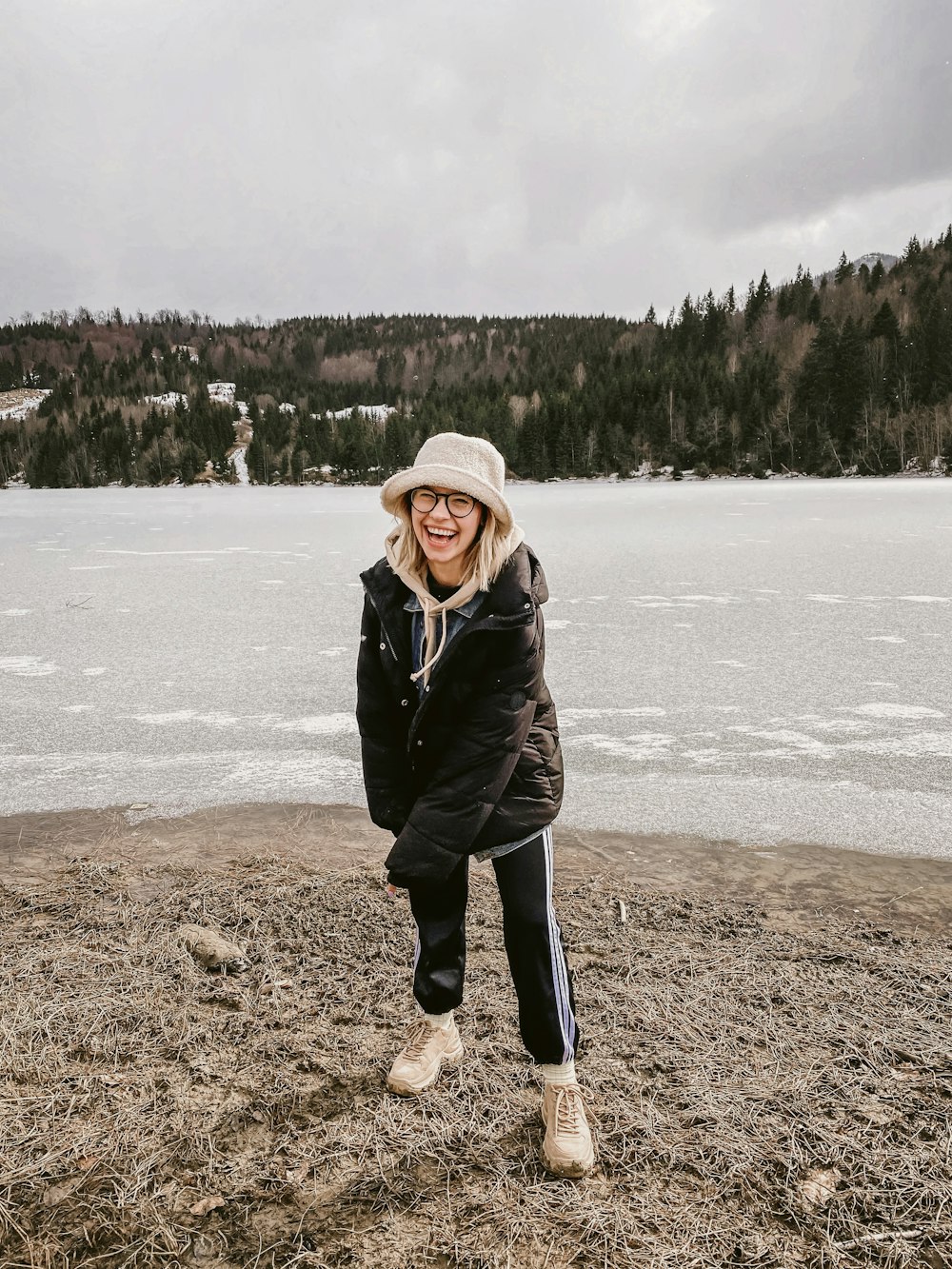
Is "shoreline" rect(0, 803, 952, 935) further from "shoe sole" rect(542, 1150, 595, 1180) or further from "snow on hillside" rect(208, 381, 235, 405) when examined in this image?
"snow on hillside" rect(208, 381, 235, 405)

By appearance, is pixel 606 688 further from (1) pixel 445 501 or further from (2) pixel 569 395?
(2) pixel 569 395

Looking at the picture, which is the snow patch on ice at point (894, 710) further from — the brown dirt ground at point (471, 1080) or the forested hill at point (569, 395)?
the forested hill at point (569, 395)

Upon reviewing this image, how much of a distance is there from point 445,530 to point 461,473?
0.15 m

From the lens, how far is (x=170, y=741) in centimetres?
478

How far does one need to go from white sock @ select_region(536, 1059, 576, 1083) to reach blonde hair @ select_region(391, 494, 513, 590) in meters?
1.19

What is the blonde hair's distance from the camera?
196cm

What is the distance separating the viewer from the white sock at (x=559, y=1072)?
192 centimetres

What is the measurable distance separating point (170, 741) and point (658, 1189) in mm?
3844

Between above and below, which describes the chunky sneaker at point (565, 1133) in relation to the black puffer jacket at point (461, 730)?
below

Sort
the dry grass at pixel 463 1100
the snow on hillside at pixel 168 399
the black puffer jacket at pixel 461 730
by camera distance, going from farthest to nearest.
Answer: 1. the snow on hillside at pixel 168 399
2. the black puffer jacket at pixel 461 730
3. the dry grass at pixel 463 1100

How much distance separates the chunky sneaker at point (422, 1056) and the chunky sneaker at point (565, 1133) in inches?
12.0

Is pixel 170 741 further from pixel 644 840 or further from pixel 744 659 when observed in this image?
pixel 744 659

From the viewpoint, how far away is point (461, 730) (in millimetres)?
1925

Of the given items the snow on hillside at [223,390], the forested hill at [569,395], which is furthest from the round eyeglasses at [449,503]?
the snow on hillside at [223,390]
